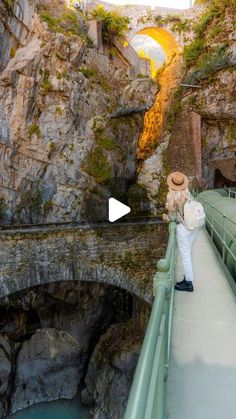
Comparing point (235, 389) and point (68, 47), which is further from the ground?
point (68, 47)

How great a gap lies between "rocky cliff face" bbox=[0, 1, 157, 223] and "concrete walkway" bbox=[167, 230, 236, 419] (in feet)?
40.1

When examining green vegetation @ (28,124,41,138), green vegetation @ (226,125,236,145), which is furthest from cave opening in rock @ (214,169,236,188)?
green vegetation @ (28,124,41,138)

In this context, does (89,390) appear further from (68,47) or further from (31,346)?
(68,47)

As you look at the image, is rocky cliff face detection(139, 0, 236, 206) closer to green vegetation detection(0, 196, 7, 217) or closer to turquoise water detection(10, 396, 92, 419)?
green vegetation detection(0, 196, 7, 217)

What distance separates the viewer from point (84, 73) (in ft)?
57.0

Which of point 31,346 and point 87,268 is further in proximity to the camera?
point 31,346

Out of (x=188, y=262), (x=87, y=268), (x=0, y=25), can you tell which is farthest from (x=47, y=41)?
(x=188, y=262)

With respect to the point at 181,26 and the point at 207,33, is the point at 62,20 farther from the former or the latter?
the point at 207,33

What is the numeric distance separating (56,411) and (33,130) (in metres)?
12.5


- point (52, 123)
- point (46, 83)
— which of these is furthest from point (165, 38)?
point (52, 123)

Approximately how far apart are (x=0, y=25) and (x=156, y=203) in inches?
453

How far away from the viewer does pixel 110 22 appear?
2016 centimetres

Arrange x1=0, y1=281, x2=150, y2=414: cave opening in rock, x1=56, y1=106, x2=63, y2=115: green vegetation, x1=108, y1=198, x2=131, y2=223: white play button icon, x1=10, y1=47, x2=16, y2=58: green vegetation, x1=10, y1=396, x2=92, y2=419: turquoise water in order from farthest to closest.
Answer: x1=10, y1=47, x2=16, y2=58: green vegetation
x1=56, y1=106, x2=63, y2=115: green vegetation
x1=108, y1=198, x2=131, y2=223: white play button icon
x1=0, y1=281, x2=150, y2=414: cave opening in rock
x1=10, y1=396, x2=92, y2=419: turquoise water

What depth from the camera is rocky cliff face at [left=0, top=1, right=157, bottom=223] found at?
14.9 m
